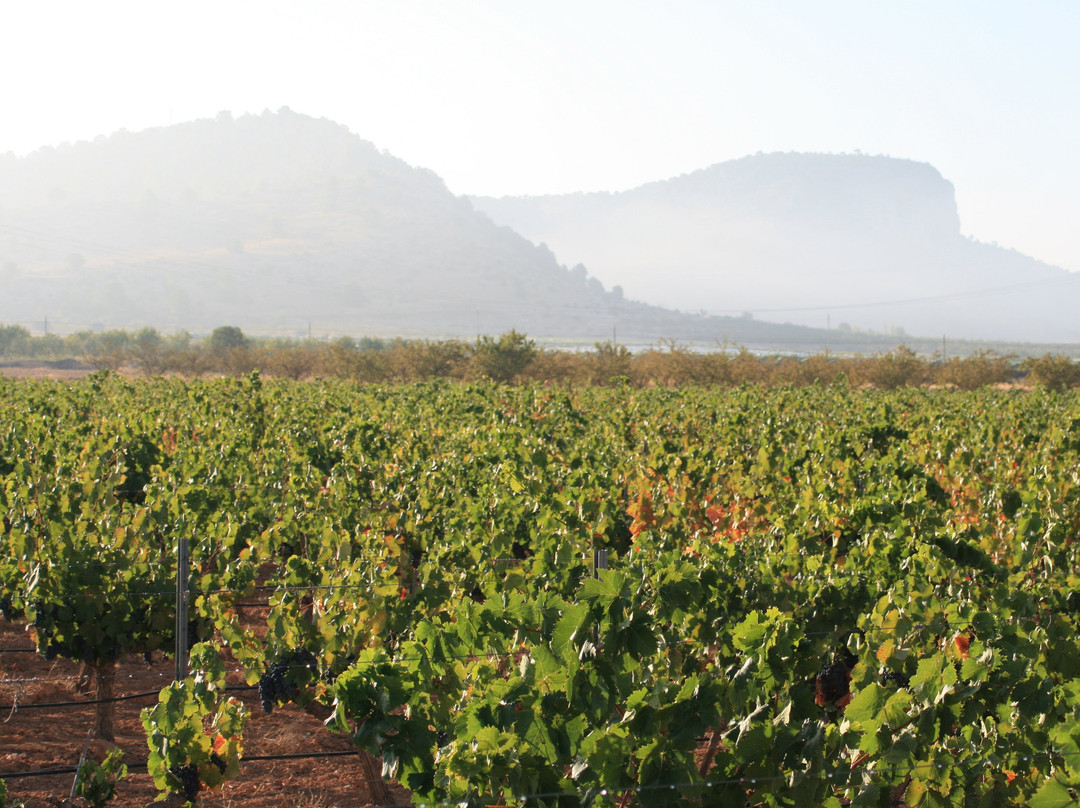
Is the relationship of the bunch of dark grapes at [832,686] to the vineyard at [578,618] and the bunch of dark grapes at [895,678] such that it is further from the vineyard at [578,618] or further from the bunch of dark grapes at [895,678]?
the bunch of dark grapes at [895,678]

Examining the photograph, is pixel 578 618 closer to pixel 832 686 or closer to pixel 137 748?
pixel 832 686

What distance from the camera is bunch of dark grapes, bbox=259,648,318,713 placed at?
456 cm

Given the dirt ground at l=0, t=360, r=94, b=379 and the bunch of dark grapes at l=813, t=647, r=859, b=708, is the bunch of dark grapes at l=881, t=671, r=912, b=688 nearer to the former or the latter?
the bunch of dark grapes at l=813, t=647, r=859, b=708

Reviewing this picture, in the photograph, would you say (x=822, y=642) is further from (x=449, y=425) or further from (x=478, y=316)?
(x=478, y=316)

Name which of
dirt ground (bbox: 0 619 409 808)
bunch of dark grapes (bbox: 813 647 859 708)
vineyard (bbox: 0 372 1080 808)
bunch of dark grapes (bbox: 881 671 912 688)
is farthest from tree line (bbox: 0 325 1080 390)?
bunch of dark grapes (bbox: 881 671 912 688)

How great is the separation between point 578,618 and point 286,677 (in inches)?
93.8

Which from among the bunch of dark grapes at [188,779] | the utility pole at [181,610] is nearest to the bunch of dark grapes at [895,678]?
the bunch of dark grapes at [188,779]

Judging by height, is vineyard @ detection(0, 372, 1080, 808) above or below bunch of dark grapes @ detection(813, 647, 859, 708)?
above

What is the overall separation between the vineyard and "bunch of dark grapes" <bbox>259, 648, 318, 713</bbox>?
22mm

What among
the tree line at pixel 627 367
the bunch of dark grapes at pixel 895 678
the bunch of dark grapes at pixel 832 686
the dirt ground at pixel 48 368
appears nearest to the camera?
the bunch of dark grapes at pixel 895 678

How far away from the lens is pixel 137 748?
224 inches

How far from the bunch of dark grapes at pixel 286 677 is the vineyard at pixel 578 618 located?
0.07ft

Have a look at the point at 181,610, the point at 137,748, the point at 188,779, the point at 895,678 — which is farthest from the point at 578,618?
the point at 137,748

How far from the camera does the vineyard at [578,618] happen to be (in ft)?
9.73
